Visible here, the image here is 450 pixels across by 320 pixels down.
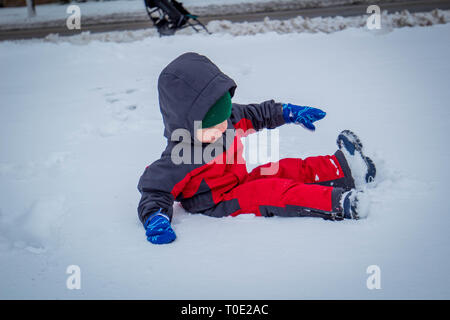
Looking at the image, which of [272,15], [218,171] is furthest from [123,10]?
[218,171]

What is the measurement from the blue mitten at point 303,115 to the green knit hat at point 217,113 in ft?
1.46

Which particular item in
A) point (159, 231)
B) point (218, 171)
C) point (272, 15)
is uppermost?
point (272, 15)

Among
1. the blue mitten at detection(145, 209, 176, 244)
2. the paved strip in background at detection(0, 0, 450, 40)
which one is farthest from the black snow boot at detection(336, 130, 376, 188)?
the paved strip in background at detection(0, 0, 450, 40)

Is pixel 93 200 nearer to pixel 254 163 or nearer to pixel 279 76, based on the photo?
pixel 254 163

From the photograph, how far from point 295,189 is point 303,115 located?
1.55 feet

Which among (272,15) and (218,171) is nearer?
(218,171)

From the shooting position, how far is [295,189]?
1.58m

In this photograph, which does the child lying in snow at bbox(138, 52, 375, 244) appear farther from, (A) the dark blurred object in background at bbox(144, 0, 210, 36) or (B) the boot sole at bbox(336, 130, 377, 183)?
(A) the dark blurred object in background at bbox(144, 0, 210, 36)

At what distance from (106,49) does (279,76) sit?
7.28 ft

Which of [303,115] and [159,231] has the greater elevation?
[303,115]

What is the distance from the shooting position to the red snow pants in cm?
153

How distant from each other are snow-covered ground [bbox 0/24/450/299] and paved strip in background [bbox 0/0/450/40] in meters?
2.79

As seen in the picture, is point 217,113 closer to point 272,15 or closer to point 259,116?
point 259,116
